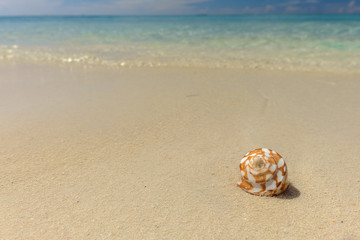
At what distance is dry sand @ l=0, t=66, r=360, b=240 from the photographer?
1.65 m

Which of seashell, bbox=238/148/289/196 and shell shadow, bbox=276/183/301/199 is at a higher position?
seashell, bbox=238/148/289/196

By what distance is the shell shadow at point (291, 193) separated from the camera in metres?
1.85

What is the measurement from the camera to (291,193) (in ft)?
6.21

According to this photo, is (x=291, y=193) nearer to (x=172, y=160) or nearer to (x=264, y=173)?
(x=264, y=173)

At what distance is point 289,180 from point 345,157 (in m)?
0.59

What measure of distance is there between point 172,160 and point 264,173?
731mm

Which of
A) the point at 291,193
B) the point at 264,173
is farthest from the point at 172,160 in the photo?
the point at 291,193

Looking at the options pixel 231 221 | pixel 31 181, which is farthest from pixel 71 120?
pixel 231 221

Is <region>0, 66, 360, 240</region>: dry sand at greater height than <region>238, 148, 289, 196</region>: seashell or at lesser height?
lesser

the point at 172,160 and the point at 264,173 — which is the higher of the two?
the point at 264,173

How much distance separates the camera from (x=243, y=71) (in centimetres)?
524

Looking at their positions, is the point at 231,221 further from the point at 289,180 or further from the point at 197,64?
the point at 197,64

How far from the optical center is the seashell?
1.78 meters

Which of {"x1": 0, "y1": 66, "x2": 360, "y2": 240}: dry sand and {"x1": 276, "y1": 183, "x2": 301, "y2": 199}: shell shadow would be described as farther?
{"x1": 276, "y1": 183, "x2": 301, "y2": 199}: shell shadow
